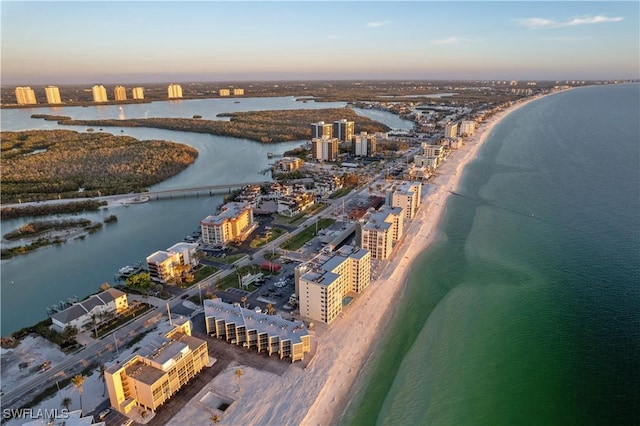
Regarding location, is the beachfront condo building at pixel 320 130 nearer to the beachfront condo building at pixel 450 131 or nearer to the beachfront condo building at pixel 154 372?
the beachfront condo building at pixel 450 131

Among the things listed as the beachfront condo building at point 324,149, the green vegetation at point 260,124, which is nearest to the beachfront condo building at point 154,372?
the beachfront condo building at point 324,149

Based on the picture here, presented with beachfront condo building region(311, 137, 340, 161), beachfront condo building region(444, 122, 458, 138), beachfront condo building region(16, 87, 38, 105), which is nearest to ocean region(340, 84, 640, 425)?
beachfront condo building region(311, 137, 340, 161)

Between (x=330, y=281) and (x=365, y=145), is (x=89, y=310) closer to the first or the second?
(x=330, y=281)

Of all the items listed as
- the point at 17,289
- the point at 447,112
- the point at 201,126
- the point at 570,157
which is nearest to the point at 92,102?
the point at 201,126

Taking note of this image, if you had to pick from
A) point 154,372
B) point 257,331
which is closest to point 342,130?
point 257,331

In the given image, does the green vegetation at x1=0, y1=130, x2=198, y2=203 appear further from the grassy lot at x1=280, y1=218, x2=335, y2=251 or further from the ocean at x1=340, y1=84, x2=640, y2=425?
the ocean at x1=340, y1=84, x2=640, y2=425

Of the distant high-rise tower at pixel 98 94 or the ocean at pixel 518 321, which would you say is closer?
the ocean at pixel 518 321
